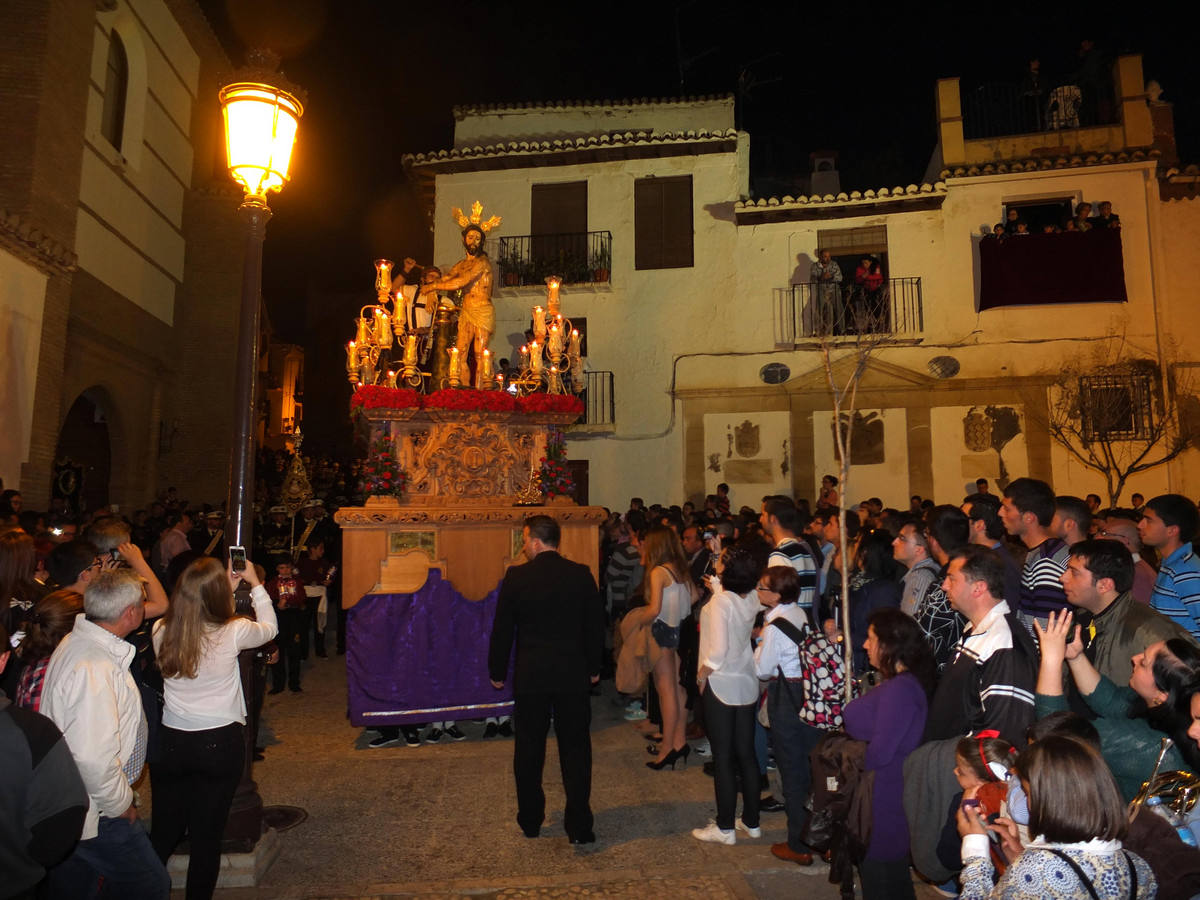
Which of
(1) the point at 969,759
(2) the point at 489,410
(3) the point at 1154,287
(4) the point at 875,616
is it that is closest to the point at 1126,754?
(1) the point at 969,759

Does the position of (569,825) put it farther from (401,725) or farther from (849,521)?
(849,521)

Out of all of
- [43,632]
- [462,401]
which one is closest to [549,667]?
[43,632]

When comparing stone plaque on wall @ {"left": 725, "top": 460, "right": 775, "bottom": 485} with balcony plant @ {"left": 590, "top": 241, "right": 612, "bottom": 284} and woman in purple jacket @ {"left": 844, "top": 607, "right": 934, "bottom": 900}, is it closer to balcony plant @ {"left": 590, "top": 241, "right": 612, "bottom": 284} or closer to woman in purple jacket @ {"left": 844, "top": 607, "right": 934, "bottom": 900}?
balcony plant @ {"left": 590, "top": 241, "right": 612, "bottom": 284}

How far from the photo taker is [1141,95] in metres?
16.8

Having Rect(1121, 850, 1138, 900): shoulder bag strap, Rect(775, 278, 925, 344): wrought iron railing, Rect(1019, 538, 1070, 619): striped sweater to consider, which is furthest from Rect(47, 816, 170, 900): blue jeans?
Rect(775, 278, 925, 344): wrought iron railing

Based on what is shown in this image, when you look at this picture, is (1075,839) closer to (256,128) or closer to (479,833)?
(479,833)

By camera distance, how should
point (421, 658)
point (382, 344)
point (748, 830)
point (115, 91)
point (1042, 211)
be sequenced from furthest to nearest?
point (1042, 211) < point (115, 91) < point (382, 344) < point (421, 658) < point (748, 830)

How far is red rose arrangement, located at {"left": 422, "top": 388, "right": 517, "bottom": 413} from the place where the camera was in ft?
30.8

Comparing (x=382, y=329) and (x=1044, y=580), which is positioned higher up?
(x=382, y=329)

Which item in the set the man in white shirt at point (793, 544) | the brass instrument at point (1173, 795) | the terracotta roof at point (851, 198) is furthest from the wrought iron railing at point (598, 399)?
the brass instrument at point (1173, 795)

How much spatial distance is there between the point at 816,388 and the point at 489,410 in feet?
32.8

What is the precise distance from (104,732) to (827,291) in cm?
1657

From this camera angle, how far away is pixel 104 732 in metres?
2.99

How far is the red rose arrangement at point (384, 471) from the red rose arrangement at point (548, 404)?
1.68 meters
